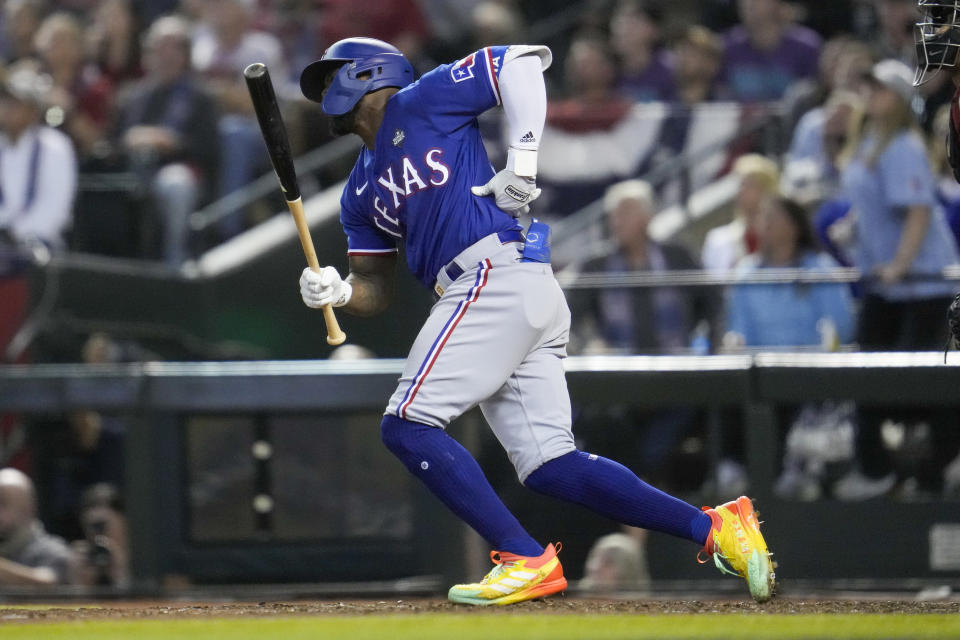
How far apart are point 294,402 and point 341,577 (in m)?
0.77

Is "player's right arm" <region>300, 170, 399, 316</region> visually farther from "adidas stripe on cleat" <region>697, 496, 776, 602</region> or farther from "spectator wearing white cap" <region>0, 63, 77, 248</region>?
"spectator wearing white cap" <region>0, 63, 77, 248</region>

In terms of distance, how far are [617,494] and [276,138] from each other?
4.89 feet

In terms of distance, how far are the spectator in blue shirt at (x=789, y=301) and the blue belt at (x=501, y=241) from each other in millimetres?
2182

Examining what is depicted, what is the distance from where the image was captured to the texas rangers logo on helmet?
4.48 m

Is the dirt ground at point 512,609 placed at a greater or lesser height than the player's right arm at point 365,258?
lesser

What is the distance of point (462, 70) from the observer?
14.8 ft

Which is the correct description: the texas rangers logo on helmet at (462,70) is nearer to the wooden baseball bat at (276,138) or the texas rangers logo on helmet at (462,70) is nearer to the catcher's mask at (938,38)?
the wooden baseball bat at (276,138)

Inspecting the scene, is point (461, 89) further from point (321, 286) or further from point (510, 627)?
point (510, 627)

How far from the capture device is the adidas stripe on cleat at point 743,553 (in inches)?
175

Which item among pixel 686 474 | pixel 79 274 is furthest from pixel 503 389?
pixel 79 274

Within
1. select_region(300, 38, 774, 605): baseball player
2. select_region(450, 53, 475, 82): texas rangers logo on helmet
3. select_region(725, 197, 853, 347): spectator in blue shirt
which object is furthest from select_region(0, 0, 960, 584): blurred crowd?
select_region(450, 53, 475, 82): texas rangers logo on helmet

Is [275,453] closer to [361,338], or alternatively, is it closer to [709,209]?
[361,338]

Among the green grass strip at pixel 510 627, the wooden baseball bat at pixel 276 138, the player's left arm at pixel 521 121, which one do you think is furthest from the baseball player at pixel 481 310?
the green grass strip at pixel 510 627

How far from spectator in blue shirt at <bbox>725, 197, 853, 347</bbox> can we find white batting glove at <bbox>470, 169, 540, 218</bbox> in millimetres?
2290
